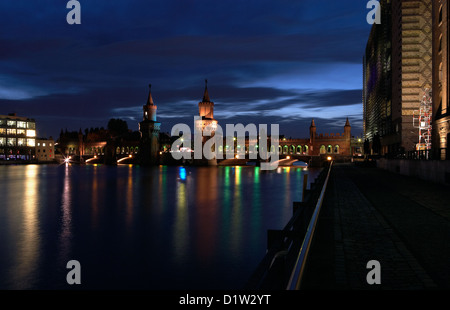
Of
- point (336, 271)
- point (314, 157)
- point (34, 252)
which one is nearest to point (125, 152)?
point (314, 157)

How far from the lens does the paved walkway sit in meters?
6.06

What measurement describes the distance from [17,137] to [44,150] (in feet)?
42.1

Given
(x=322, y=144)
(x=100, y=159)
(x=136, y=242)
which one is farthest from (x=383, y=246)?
(x=100, y=159)

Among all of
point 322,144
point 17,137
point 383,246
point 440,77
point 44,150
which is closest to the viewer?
point 383,246

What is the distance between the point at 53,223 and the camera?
20703 mm

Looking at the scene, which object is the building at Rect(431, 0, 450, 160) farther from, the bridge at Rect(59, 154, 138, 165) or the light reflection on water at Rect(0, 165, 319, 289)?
the bridge at Rect(59, 154, 138, 165)

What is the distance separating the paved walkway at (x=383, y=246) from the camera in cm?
606

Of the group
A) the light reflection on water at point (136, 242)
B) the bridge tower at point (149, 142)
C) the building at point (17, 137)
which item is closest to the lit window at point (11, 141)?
the building at point (17, 137)

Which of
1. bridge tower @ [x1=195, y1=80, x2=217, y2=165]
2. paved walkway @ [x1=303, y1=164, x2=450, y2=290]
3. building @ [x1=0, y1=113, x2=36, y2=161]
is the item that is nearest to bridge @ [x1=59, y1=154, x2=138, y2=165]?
building @ [x1=0, y1=113, x2=36, y2=161]

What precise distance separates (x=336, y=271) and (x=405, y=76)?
Answer: 5795 cm

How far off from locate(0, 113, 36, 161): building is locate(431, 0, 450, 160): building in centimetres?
12660

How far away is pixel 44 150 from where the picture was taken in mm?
138250

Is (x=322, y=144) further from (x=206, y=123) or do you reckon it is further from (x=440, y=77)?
(x=440, y=77)
